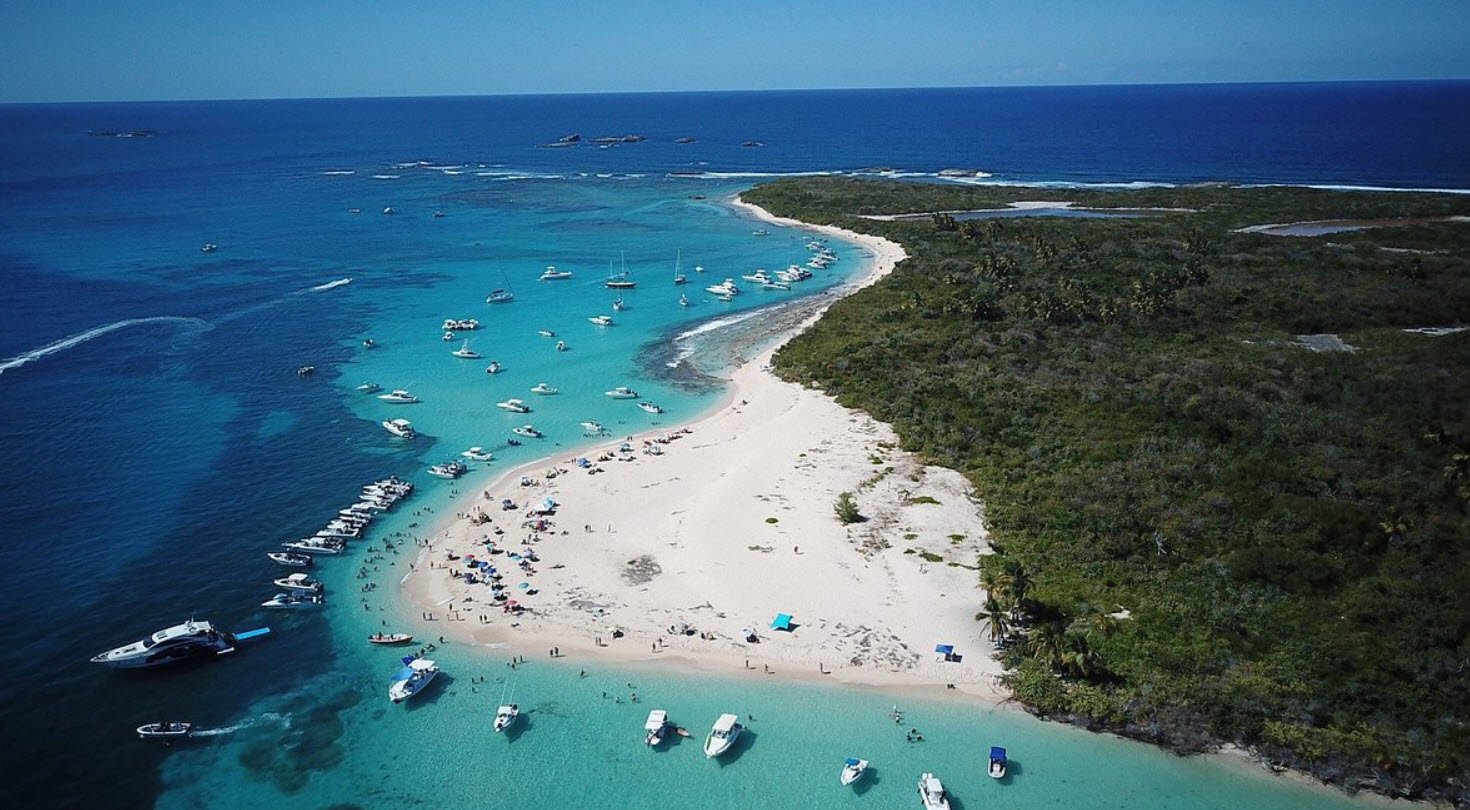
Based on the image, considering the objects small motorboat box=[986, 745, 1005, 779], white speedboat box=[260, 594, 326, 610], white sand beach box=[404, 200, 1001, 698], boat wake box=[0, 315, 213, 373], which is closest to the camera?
small motorboat box=[986, 745, 1005, 779]

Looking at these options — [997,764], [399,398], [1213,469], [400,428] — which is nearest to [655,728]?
[997,764]

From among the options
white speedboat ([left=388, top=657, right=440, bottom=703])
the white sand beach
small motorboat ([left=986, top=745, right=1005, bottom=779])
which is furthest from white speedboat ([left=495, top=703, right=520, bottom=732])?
small motorboat ([left=986, top=745, right=1005, bottom=779])

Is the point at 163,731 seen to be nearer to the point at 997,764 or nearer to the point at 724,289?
the point at 997,764

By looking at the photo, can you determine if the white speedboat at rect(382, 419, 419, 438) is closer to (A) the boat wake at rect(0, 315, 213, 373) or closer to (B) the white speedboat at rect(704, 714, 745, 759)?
(B) the white speedboat at rect(704, 714, 745, 759)

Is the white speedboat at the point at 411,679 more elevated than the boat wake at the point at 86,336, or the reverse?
the boat wake at the point at 86,336

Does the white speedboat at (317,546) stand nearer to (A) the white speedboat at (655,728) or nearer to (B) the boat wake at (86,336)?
(A) the white speedboat at (655,728)

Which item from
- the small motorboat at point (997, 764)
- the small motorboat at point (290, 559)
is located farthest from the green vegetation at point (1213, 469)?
the small motorboat at point (290, 559)
